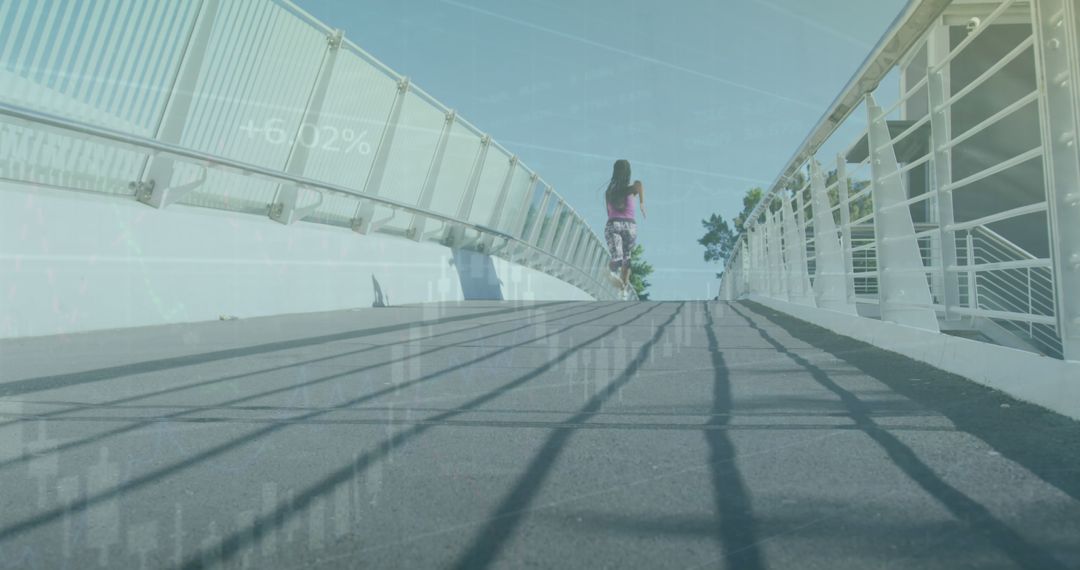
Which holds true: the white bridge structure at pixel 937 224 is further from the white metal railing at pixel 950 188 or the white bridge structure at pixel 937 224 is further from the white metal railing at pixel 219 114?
the white metal railing at pixel 219 114

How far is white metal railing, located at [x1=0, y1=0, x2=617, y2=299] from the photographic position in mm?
6168

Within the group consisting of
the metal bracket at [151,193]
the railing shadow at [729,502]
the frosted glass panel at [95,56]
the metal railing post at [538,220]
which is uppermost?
the metal railing post at [538,220]

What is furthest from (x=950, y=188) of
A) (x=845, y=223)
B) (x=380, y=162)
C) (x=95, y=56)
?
(x=380, y=162)

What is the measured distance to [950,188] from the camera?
3777 mm

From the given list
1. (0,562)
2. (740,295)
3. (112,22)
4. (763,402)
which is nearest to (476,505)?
(0,562)

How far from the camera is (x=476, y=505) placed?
1.92 m

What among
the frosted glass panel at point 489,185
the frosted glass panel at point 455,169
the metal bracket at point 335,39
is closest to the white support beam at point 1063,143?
the metal bracket at point 335,39

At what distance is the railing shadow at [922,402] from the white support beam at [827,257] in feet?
A: 1.00

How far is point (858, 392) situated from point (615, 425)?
110 cm

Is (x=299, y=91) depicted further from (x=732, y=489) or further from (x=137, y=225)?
(x=732, y=489)

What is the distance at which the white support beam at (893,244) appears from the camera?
4.35 meters

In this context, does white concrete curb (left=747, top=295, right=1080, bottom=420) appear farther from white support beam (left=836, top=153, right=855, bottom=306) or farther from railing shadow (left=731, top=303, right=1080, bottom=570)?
white support beam (left=836, top=153, right=855, bottom=306)

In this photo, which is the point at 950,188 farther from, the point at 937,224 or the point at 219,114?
the point at 219,114

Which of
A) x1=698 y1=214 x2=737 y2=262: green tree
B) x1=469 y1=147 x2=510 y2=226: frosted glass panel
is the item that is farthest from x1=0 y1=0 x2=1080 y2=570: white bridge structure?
x1=698 y1=214 x2=737 y2=262: green tree
